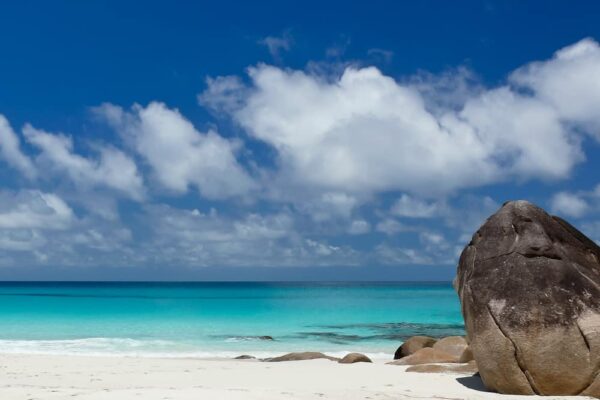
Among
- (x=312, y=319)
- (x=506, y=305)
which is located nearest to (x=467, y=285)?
(x=506, y=305)

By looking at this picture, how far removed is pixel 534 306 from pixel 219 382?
5751 millimetres

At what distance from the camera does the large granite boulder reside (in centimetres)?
954

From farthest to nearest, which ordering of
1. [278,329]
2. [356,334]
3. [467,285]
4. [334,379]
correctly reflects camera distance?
[278,329] → [356,334] → [334,379] → [467,285]

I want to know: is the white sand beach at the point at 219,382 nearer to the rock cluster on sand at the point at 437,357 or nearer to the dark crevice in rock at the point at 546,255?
the rock cluster on sand at the point at 437,357

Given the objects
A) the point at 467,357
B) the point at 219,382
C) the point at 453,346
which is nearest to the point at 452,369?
the point at 467,357

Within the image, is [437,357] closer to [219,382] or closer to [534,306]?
[219,382]

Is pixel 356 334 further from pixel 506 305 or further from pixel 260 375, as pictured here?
pixel 506 305

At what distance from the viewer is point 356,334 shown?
3184 centimetres

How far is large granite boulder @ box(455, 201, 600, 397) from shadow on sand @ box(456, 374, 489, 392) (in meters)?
0.48

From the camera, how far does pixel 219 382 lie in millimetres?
12102

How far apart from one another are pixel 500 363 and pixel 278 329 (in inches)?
1043

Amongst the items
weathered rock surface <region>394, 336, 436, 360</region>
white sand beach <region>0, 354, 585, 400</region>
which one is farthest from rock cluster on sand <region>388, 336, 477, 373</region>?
white sand beach <region>0, 354, 585, 400</region>

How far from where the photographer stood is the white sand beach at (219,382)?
30.9 ft

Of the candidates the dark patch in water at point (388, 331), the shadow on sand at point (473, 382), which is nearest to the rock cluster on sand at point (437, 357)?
the shadow on sand at point (473, 382)
